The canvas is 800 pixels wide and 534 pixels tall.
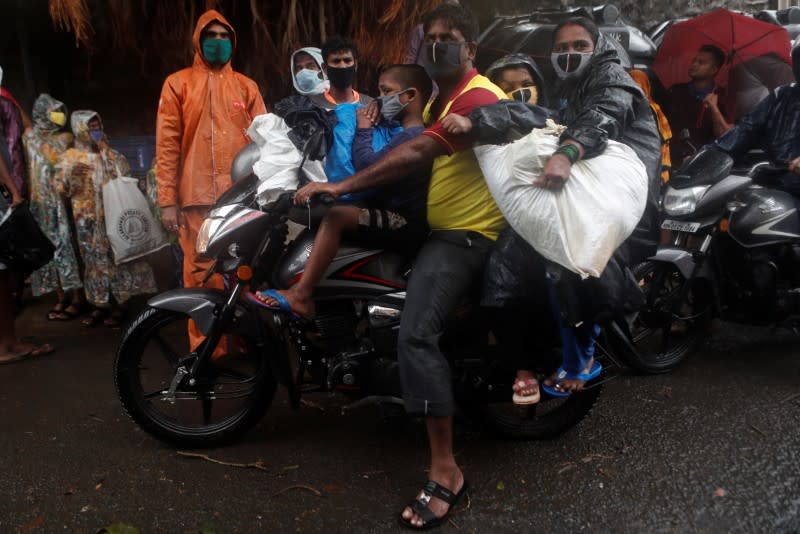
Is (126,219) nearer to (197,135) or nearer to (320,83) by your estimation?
(197,135)

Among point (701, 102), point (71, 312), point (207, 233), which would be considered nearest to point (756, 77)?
point (701, 102)

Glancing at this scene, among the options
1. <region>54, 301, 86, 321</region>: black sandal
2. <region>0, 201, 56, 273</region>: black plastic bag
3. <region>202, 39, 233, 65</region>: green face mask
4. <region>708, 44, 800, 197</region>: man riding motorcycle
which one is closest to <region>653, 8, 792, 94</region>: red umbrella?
<region>708, 44, 800, 197</region>: man riding motorcycle

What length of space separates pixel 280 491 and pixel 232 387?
49.2 inches

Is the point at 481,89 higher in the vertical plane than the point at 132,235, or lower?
higher

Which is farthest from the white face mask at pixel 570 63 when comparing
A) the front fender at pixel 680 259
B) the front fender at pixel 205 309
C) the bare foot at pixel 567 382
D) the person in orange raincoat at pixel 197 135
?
the person in orange raincoat at pixel 197 135

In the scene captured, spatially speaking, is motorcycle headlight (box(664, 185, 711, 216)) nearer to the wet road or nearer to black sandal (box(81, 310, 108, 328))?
the wet road

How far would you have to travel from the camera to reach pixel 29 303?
224 inches

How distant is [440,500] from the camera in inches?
98.8

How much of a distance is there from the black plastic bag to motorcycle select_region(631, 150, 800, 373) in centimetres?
376

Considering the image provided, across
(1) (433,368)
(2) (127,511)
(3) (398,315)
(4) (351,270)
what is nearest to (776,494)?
(1) (433,368)

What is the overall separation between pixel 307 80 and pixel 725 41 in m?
3.88

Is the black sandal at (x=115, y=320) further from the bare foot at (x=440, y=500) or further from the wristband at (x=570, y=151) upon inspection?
the wristband at (x=570, y=151)

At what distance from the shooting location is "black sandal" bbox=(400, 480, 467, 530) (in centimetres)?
245

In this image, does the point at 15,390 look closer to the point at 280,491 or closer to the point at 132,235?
the point at 132,235
